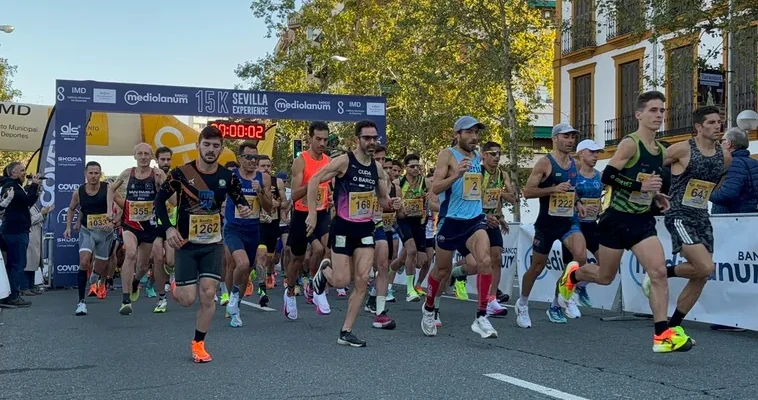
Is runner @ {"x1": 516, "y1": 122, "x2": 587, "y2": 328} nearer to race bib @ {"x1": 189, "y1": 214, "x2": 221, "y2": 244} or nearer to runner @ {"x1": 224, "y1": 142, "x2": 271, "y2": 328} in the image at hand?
runner @ {"x1": 224, "y1": 142, "x2": 271, "y2": 328}

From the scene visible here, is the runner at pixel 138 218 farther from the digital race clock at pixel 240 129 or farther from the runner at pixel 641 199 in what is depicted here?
the digital race clock at pixel 240 129

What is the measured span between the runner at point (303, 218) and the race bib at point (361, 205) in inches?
60.3

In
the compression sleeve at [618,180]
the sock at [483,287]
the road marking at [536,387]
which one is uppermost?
the compression sleeve at [618,180]

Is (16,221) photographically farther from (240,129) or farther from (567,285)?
(240,129)

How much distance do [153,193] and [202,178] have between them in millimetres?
4009

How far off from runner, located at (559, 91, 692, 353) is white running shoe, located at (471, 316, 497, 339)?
A: 140 cm

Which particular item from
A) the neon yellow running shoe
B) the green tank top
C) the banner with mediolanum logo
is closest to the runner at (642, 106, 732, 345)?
the green tank top

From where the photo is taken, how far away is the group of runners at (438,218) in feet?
24.6

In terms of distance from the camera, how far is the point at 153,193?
11.5 metres

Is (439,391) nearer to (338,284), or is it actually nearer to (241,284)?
(338,284)

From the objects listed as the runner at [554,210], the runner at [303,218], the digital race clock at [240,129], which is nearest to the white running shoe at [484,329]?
the runner at [554,210]

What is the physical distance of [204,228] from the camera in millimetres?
7684

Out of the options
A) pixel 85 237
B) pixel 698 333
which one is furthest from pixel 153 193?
pixel 698 333

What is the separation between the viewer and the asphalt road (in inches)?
239
